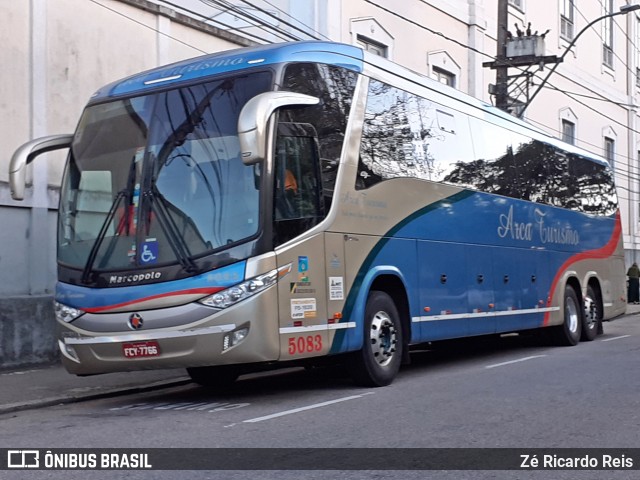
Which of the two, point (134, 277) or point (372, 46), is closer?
point (134, 277)

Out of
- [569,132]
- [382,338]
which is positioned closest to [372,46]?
[382,338]

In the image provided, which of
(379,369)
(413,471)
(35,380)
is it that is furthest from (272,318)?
(35,380)

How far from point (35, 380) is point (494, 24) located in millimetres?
19255

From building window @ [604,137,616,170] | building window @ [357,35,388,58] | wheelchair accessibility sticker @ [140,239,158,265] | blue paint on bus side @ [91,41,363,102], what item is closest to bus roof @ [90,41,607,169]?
blue paint on bus side @ [91,41,363,102]

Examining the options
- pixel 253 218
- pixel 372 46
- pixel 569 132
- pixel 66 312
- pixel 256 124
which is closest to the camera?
pixel 256 124

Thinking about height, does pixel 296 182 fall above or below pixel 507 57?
below

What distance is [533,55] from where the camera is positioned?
2119 cm

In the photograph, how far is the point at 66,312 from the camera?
9641 mm

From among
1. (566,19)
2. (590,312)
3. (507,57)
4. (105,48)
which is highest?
(566,19)

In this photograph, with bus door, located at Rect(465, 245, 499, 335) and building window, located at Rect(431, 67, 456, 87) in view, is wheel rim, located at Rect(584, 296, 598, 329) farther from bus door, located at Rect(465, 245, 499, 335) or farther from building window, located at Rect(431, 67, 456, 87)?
building window, located at Rect(431, 67, 456, 87)

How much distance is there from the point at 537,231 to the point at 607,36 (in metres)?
22.7

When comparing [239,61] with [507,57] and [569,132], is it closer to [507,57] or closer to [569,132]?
[507,57]

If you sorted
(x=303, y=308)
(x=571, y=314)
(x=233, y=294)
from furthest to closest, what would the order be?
(x=571, y=314), (x=303, y=308), (x=233, y=294)

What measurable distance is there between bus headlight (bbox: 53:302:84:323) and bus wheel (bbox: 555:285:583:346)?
974 centimetres
